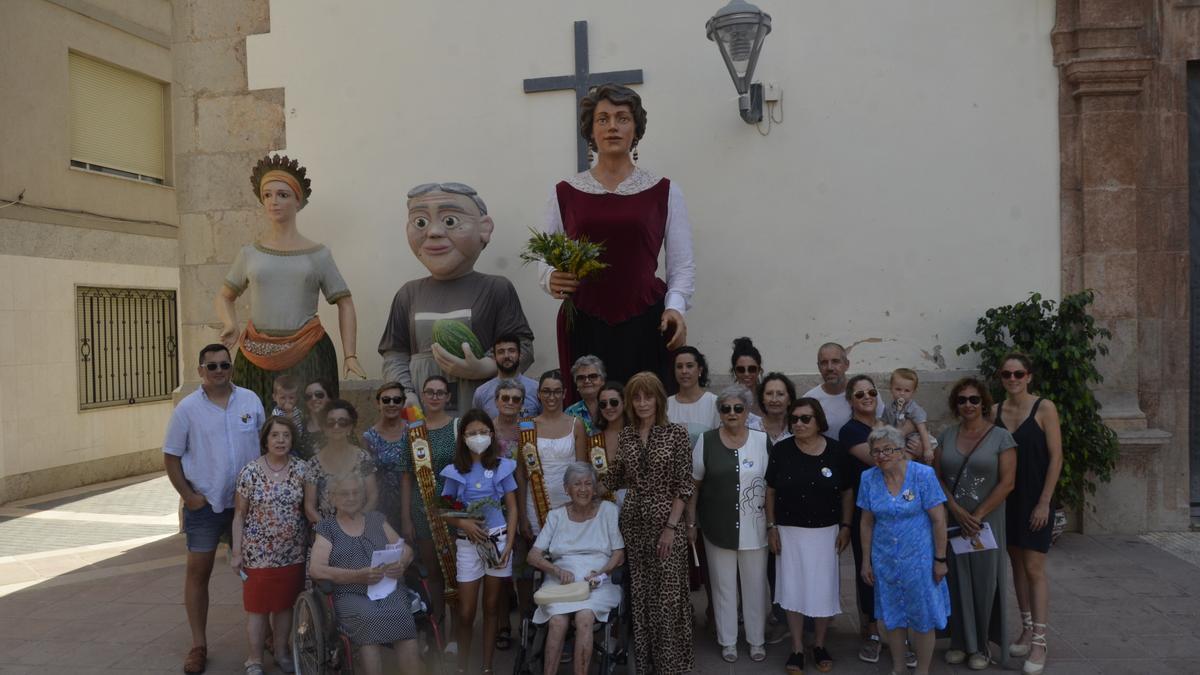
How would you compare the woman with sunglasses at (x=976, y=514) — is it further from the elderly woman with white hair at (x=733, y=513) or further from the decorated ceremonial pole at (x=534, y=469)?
the decorated ceremonial pole at (x=534, y=469)

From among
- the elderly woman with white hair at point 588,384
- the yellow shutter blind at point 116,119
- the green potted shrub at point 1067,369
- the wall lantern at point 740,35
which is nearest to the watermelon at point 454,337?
the elderly woman with white hair at point 588,384

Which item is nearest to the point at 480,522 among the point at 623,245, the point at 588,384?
the point at 588,384

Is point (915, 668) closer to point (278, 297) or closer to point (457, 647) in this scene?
point (457, 647)

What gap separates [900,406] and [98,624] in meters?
4.40

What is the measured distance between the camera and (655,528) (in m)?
4.03

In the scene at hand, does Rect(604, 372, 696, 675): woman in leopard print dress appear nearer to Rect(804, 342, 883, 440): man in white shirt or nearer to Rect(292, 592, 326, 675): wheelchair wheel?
Rect(804, 342, 883, 440): man in white shirt

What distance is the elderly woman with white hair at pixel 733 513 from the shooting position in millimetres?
4145

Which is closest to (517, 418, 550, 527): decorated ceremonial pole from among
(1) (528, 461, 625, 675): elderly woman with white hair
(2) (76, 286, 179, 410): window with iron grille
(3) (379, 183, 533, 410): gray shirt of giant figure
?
(1) (528, 461, 625, 675): elderly woman with white hair

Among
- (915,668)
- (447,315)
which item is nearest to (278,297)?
(447,315)

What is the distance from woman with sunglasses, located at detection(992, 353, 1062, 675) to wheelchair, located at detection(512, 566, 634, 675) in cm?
174

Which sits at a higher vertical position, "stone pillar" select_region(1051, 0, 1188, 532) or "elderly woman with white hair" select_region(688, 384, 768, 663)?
"stone pillar" select_region(1051, 0, 1188, 532)

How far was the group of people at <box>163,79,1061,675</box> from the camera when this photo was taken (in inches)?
154

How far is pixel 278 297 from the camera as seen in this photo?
228 inches

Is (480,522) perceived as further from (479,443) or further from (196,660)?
(196,660)
